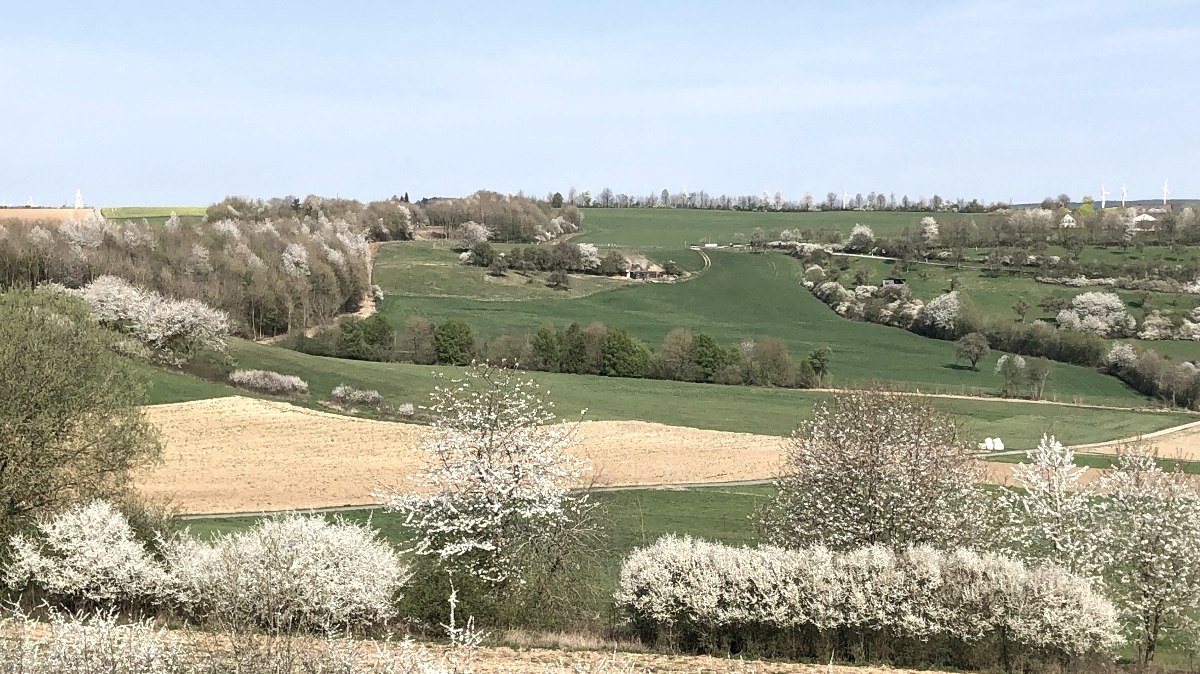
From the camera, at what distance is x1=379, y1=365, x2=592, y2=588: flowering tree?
2203 centimetres

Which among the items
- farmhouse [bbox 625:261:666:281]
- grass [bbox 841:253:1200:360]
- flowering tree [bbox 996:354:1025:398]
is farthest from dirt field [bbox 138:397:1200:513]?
farmhouse [bbox 625:261:666:281]

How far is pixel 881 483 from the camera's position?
84.9ft

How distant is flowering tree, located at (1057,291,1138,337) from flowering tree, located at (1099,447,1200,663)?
7842 cm

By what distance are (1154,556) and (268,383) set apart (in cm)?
5288

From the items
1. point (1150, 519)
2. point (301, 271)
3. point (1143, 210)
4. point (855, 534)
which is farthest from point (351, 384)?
point (1143, 210)

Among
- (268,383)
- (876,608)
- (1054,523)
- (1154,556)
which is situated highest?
(876,608)

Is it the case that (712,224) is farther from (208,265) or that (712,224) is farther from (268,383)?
(268,383)

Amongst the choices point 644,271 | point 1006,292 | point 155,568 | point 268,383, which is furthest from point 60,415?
point 644,271

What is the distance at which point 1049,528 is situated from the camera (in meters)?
25.9

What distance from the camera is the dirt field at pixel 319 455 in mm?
41812

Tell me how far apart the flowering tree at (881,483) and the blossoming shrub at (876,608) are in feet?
16.3

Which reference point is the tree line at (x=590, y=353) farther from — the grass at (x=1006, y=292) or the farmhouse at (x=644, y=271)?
the farmhouse at (x=644, y=271)

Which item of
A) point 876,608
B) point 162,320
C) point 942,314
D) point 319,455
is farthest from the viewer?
point 942,314

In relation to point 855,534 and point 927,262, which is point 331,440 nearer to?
point 855,534
